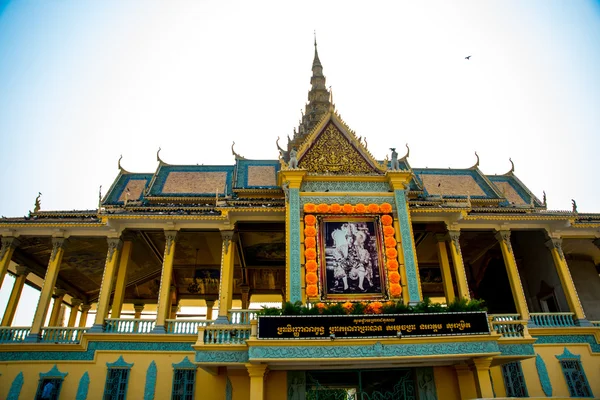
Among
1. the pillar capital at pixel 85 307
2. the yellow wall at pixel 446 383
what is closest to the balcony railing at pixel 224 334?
the yellow wall at pixel 446 383

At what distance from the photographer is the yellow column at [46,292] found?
50.9 ft

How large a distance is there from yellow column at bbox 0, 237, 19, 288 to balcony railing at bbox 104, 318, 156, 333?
4654mm

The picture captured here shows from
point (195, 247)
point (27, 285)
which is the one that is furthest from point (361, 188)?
point (27, 285)

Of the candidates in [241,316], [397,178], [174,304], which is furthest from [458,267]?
[174,304]

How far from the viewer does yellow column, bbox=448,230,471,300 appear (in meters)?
16.8

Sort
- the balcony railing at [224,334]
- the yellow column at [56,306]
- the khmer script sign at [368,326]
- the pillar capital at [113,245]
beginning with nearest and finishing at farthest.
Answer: the khmer script sign at [368,326]
the balcony railing at [224,334]
the pillar capital at [113,245]
the yellow column at [56,306]

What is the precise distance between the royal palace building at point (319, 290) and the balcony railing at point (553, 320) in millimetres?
72

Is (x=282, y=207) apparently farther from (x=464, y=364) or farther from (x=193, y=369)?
(x=464, y=364)

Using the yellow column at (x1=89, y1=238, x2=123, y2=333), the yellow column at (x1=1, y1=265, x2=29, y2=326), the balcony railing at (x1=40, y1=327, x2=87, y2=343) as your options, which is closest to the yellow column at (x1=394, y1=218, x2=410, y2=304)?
the yellow column at (x1=89, y1=238, x2=123, y2=333)

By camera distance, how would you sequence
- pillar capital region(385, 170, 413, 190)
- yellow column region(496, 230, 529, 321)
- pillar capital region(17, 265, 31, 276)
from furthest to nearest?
1. pillar capital region(17, 265, 31, 276)
2. pillar capital region(385, 170, 413, 190)
3. yellow column region(496, 230, 529, 321)

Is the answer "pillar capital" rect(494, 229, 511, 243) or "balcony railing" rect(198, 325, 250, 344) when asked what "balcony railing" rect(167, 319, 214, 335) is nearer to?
"balcony railing" rect(198, 325, 250, 344)

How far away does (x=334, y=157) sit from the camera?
18.3 m

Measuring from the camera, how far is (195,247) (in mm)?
20891

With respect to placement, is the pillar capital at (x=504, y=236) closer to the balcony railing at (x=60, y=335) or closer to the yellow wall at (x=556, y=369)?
the yellow wall at (x=556, y=369)
